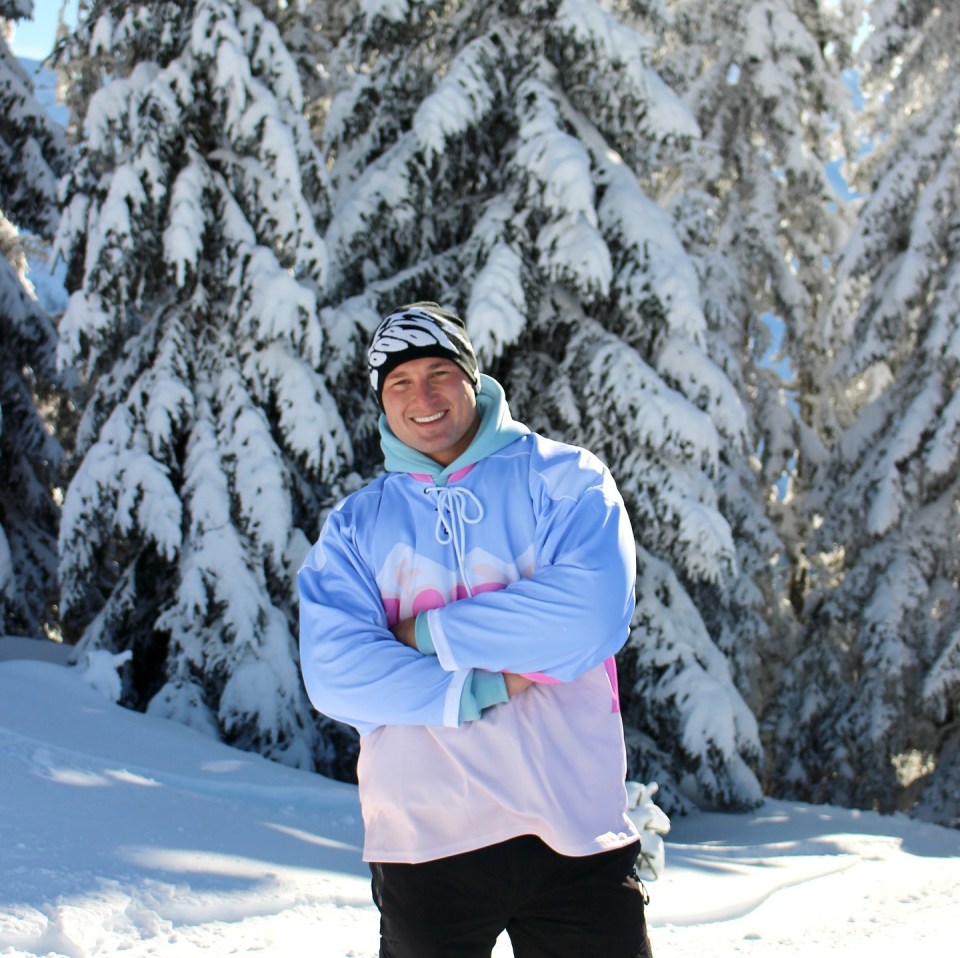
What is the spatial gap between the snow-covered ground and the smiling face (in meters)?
2.08

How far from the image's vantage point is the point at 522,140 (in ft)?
31.0

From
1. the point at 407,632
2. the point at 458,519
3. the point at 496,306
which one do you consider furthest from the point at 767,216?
the point at 407,632

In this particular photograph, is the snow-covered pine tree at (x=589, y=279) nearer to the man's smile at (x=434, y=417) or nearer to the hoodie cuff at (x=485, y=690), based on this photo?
the man's smile at (x=434, y=417)

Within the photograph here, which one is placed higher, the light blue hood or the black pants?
the light blue hood

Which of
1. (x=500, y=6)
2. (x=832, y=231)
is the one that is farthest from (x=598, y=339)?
(x=832, y=231)

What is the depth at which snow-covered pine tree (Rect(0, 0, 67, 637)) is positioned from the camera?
12.3 meters

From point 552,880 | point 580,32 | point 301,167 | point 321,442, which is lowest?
point 552,880

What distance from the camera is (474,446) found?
2.22 meters

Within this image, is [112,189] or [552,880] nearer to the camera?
[552,880]

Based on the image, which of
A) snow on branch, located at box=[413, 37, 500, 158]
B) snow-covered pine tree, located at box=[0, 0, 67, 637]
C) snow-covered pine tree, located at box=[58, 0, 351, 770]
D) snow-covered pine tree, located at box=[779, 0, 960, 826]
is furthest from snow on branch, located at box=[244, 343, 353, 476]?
snow-covered pine tree, located at box=[779, 0, 960, 826]

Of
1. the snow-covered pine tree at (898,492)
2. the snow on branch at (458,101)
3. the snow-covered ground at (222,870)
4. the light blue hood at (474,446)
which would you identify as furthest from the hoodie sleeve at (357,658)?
the snow-covered pine tree at (898,492)

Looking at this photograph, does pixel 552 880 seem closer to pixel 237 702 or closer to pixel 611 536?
pixel 611 536

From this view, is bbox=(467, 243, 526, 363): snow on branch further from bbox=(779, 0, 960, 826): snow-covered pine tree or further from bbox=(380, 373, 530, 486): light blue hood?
bbox=(779, 0, 960, 826): snow-covered pine tree

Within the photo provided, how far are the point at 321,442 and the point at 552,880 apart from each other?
284 inches
